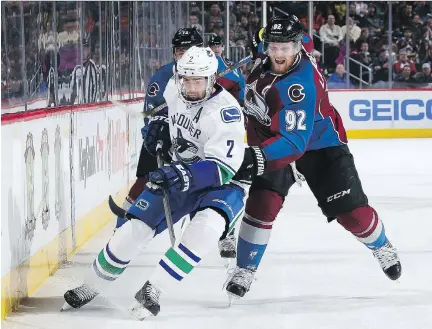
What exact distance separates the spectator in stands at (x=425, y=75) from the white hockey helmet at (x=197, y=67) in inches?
370

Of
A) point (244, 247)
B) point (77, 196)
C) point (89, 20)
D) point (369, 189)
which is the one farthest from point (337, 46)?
point (244, 247)

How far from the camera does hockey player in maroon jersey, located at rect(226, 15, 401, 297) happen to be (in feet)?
10.9

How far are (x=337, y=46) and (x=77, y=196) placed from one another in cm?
854

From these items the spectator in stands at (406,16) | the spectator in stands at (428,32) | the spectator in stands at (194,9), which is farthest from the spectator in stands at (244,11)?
the spectator in stands at (428,32)

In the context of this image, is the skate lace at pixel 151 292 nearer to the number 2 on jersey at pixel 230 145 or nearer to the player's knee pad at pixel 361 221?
the number 2 on jersey at pixel 230 145

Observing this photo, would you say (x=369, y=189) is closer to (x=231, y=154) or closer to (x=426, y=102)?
(x=231, y=154)

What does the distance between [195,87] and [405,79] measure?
31.3 ft

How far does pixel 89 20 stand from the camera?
209 inches

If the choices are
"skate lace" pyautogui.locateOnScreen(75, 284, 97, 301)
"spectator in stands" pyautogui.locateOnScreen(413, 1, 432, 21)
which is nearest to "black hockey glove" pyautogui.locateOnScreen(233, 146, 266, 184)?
"skate lace" pyautogui.locateOnScreen(75, 284, 97, 301)

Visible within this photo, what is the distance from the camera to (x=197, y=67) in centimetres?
319

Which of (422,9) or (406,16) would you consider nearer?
(406,16)

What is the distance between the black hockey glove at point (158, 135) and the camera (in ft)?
12.3

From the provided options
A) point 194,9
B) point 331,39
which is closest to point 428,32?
point 331,39

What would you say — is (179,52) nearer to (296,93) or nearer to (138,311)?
(296,93)
